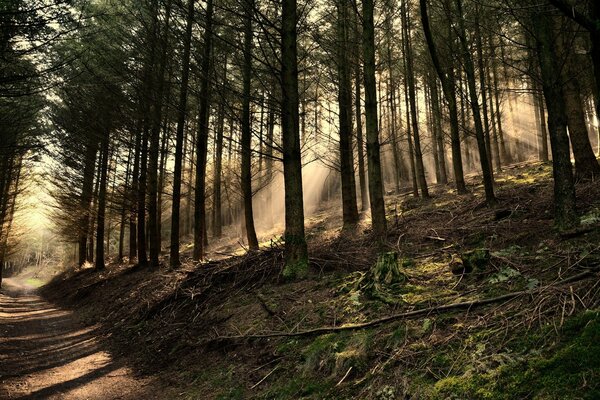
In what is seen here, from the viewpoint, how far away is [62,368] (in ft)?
22.5

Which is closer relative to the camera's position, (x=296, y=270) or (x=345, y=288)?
(x=345, y=288)

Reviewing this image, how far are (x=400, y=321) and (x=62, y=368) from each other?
240 inches

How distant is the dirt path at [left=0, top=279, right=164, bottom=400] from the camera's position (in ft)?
18.0

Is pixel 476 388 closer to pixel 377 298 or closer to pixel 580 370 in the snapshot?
pixel 580 370

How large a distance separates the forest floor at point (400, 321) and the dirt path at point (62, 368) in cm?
16

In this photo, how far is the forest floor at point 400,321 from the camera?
282cm

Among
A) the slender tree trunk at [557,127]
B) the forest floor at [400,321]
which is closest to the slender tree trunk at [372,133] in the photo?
the forest floor at [400,321]

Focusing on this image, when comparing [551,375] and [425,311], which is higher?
[425,311]

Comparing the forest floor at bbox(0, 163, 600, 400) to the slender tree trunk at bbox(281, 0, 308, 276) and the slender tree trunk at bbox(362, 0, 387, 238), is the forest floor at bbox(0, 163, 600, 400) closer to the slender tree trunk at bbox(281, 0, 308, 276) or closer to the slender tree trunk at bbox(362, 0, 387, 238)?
the slender tree trunk at bbox(281, 0, 308, 276)

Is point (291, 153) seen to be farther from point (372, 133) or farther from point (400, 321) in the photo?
point (400, 321)

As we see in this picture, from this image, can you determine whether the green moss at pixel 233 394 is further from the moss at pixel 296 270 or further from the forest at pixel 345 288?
the moss at pixel 296 270

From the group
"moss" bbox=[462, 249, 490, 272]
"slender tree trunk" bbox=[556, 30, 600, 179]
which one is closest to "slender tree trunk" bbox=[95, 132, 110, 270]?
"moss" bbox=[462, 249, 490, 272]

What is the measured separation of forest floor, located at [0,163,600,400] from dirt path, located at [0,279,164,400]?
163 millimetres

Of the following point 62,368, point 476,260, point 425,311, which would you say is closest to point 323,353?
point 425,311
